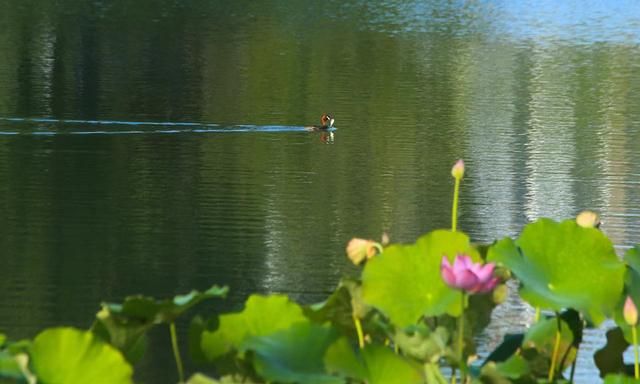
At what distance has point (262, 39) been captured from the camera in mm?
33781

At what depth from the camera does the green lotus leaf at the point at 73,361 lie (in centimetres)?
380

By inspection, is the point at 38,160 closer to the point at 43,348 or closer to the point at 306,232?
the point at 306,232

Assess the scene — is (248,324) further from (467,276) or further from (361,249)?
(467,276)

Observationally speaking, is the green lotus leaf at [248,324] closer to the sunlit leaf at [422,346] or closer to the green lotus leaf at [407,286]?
the green lotus leaf at [407,286]

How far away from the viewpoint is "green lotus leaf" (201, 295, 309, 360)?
4.50 m

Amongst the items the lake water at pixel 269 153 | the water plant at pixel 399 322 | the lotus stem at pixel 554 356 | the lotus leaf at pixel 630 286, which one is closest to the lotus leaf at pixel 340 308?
the water plant at pixel 399 322

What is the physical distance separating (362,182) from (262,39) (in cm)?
1967

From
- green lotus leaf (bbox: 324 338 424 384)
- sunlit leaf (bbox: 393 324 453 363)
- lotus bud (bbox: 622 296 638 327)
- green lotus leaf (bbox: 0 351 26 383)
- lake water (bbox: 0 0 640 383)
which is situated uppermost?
lotus bud (bbox: 622 296 638 327)

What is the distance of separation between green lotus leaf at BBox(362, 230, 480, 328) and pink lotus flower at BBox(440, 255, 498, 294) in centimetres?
26

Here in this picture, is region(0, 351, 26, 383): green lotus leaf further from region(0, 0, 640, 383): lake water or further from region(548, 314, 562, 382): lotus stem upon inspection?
region(0, 0, 640, 383): lake water

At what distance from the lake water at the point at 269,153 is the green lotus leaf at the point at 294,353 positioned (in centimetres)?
293

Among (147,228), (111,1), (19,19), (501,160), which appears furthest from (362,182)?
(111,1)

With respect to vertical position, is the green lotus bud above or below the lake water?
above

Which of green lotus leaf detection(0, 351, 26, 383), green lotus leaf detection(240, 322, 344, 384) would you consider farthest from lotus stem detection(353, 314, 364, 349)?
green lotus leaf detection(0, 351, 26, 383)
